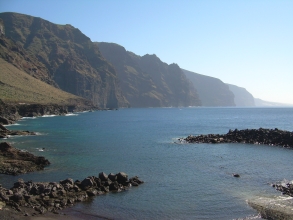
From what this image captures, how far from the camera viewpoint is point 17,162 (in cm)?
4425

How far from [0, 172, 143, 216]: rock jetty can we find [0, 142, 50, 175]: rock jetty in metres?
9.75

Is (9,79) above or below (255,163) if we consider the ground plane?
above

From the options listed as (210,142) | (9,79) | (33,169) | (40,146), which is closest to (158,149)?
(210,142)

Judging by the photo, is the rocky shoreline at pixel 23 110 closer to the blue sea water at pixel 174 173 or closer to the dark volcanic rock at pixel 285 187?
the blue sea water at pixel 174 173

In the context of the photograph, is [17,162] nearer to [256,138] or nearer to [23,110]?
[256,138]

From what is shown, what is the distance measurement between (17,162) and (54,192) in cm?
1609

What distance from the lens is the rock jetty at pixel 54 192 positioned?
1120 inches

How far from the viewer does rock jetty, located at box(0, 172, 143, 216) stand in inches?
1120

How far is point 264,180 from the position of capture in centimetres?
3975

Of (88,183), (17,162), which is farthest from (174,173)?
(17,162)

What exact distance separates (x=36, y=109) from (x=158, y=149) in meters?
126

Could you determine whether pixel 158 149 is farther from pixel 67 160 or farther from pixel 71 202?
pixel 71 202

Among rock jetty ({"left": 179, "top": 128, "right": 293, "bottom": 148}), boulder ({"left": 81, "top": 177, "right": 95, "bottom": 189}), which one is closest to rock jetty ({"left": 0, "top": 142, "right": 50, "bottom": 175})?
boulder ({"left": 81, "top": 177, "right": 95, "bottom": 189})

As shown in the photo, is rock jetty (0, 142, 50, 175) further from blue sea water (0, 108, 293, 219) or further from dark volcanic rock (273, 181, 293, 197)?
dark volcanic rock (273, 181, 293, 197)
